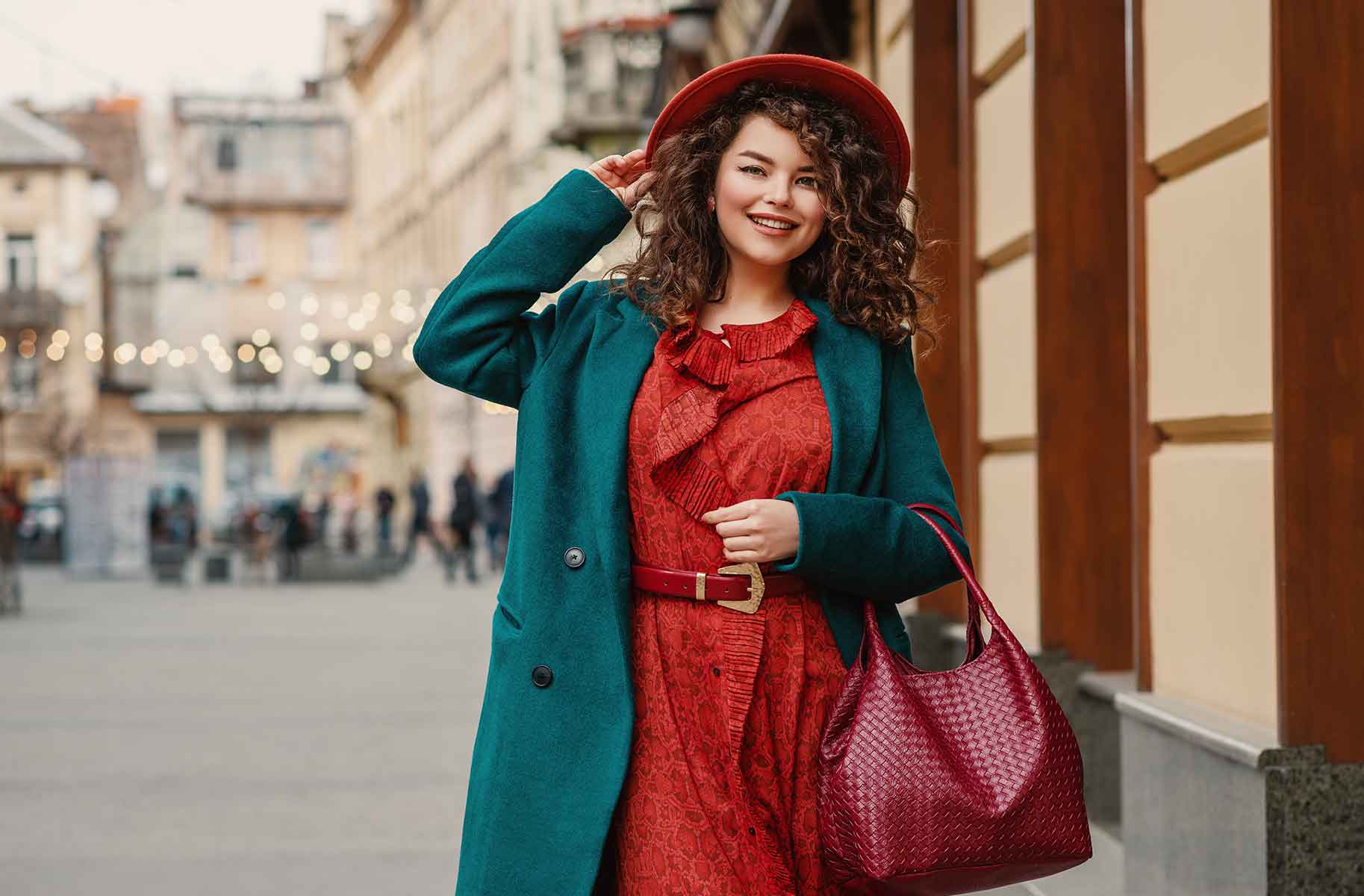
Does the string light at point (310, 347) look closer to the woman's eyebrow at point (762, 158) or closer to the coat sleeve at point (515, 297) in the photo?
the coat sleeve at point (515, 297)

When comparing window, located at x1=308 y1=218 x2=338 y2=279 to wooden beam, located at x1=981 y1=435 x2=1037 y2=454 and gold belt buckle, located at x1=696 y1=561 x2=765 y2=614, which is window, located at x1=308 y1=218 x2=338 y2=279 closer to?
wooden beam, located at x1=981 y1=435 x2=1037 y2=454

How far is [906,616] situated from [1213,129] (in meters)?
3.97

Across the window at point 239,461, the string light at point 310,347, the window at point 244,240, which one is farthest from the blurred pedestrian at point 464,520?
the window at point 244,240

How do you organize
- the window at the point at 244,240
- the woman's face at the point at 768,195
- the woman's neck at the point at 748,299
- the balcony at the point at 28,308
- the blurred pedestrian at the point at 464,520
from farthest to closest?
the window at the point at 244,240
the balcony at the point at 28,308
the blurred pedestrian at the point at 464,520
the woman's neck at the point at 748,299
the woman's face at the point at 768,195

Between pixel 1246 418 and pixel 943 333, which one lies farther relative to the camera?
pixel 943 333

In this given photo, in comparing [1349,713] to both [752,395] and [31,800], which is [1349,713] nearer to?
[752,395]

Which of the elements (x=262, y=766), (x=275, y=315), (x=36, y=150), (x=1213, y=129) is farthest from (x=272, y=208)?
(x=1213, y=129)

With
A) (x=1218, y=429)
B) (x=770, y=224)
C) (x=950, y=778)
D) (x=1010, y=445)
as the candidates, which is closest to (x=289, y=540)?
(x=1010, y=445)

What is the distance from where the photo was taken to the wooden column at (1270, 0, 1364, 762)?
3764 mm

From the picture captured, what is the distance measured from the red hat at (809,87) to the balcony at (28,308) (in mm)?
55351

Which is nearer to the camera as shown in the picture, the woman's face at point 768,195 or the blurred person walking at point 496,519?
the woman's face at point 768,195

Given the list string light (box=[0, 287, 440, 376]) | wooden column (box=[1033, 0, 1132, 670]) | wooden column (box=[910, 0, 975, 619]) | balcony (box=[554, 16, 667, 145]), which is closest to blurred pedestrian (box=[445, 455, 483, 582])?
string light (box=[0, 287, 440, 376])

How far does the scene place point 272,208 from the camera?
206 feet

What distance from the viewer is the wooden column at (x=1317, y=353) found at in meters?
3.76
